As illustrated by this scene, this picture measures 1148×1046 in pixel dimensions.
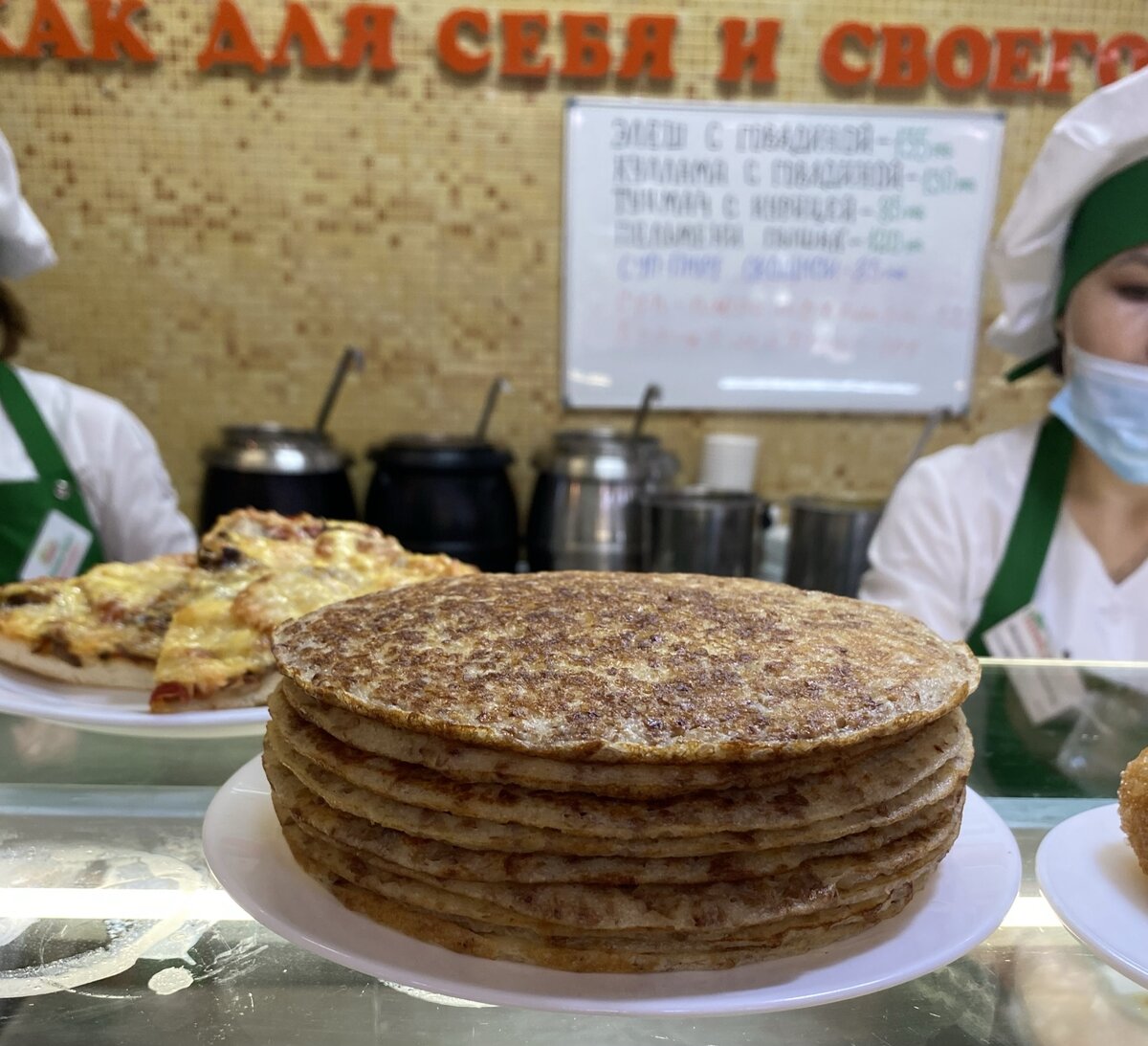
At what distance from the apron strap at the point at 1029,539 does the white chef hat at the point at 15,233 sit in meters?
2.70

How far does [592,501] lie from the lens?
327 cm

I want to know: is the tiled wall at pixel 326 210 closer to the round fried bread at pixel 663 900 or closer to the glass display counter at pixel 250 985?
the glass display counter at pixel 250 985

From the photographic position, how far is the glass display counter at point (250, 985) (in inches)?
25.6

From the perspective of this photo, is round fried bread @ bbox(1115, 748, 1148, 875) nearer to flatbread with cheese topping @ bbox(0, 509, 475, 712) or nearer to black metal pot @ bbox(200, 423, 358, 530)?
flatbread with cheese topping @ bbox(0, 509, 475, 712)

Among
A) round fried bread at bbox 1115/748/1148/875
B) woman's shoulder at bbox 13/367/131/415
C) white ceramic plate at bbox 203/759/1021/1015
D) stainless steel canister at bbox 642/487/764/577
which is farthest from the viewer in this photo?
stainless steel canister at bbox 642/487/764/577

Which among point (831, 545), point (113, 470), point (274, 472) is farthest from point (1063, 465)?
point (113, 470)

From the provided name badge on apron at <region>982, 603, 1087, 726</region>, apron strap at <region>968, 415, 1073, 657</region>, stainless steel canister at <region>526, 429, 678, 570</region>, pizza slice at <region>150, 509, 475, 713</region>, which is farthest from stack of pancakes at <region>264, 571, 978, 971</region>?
stainless steel canister at <region>526, 429, 678, 570</region>

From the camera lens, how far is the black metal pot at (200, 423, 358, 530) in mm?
3148

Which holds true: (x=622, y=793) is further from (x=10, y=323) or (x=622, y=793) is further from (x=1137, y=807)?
(x=10, y=323)

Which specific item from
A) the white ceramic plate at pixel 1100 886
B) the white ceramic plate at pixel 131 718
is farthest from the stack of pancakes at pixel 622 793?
the white ceramic plate at pixel 131 718

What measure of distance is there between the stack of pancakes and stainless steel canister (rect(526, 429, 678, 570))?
7.97 feet

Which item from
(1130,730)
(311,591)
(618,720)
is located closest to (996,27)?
(1130,730)

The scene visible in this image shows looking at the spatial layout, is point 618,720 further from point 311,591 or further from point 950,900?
point 311,591

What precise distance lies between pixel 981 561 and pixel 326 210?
9.35 ft
